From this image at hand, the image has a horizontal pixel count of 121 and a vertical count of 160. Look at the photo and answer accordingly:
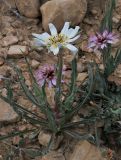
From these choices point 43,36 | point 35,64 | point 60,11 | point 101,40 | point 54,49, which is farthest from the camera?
point 60,11

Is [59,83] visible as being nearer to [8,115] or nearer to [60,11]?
[8,115]

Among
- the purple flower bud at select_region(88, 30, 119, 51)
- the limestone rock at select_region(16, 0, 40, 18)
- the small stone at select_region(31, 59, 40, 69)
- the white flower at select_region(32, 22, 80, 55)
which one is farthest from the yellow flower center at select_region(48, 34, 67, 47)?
the limestone rock at select_region(16, 0, 40, 18)

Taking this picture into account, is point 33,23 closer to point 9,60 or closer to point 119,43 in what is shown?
point 9,60

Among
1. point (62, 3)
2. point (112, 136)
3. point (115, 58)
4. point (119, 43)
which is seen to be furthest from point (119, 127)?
point (62, 3)

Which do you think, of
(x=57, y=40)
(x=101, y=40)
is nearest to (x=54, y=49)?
(x=57, y=40)

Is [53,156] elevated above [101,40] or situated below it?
below

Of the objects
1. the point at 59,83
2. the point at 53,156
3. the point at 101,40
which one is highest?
the point at 101,40

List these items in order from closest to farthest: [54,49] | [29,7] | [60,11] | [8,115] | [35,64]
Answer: [54,49]
[8,115]
[35,64]
[60,11]
[29,7]

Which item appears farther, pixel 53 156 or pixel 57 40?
pixel 53 156
